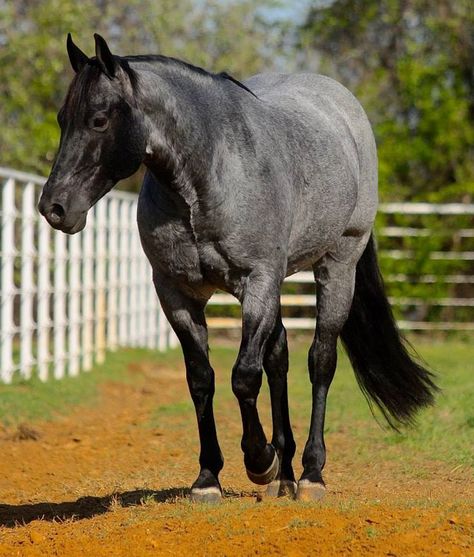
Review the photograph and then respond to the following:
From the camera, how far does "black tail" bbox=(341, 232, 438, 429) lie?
651 centimetres

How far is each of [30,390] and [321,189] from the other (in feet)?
16.7

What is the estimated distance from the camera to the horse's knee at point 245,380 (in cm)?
491

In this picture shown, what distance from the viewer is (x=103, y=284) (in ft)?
41.7

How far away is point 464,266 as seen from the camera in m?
16.8

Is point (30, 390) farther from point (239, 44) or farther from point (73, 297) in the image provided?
point (239, 44)

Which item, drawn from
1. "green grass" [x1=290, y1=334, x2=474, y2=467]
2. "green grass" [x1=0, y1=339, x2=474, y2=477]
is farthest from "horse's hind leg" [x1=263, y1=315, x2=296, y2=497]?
"green grass" [x1=290, y1=334, x2=474, y2=467]

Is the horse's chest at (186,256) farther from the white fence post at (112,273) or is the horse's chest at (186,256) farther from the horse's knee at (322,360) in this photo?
the white fence post at (112,273)

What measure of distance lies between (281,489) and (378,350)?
124 cm

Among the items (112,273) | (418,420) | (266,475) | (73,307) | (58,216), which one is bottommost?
(418,420)

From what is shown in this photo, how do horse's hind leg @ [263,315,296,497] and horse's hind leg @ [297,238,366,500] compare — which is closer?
horse's hind leg @ [263,315,296,497]

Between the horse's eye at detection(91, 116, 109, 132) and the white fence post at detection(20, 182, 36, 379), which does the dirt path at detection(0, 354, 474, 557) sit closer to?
the white fence post at detection(20, 182, 36, 379)

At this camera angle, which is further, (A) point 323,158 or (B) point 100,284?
(B) point 100,284

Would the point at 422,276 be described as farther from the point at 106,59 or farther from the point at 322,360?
the point at 106,59

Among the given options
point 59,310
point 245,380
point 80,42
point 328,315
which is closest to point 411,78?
point 80,42
